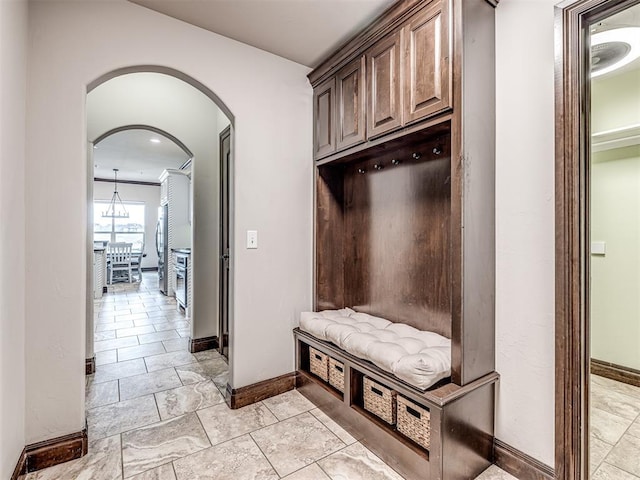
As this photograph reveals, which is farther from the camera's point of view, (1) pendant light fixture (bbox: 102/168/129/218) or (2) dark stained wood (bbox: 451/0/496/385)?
(1) pendant light fixture (bbox: 102/168/129/218)

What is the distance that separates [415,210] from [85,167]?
6.15ft

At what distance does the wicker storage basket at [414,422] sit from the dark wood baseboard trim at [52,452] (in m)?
1.62

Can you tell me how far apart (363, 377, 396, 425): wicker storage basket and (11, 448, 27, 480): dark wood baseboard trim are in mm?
1661

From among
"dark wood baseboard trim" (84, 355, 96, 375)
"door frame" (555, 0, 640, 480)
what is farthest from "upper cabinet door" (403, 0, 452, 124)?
"dark wood baseboard trim" (84, 355, 96, 375)

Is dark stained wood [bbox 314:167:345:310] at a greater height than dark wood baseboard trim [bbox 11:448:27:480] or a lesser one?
greater

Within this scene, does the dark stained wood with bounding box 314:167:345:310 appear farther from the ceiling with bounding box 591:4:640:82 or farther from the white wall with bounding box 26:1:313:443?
the ceiling with bounding box 591:4:640:82

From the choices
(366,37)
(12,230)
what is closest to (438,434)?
(12,230)

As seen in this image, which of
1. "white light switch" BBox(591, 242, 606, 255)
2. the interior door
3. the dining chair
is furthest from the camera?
the dining chair

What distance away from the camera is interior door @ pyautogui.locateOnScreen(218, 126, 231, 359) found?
3.16m

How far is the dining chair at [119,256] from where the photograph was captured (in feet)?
24.7

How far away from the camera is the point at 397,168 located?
87.3 inches

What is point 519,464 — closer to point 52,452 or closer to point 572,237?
point 572,237

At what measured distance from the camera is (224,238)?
10.5 feet

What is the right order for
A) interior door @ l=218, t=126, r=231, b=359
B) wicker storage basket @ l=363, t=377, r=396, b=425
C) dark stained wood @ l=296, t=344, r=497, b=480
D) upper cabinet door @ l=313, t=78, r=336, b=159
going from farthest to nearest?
interior door @ l=218, t=126, r=231, b=359
upper cabinet door @ l=313, t=78, r=336, b=159
wicker storage basket @ l=363, t=377, r=396, b=425
dark stained wood @ l=296, t=344, r=497, b=480
